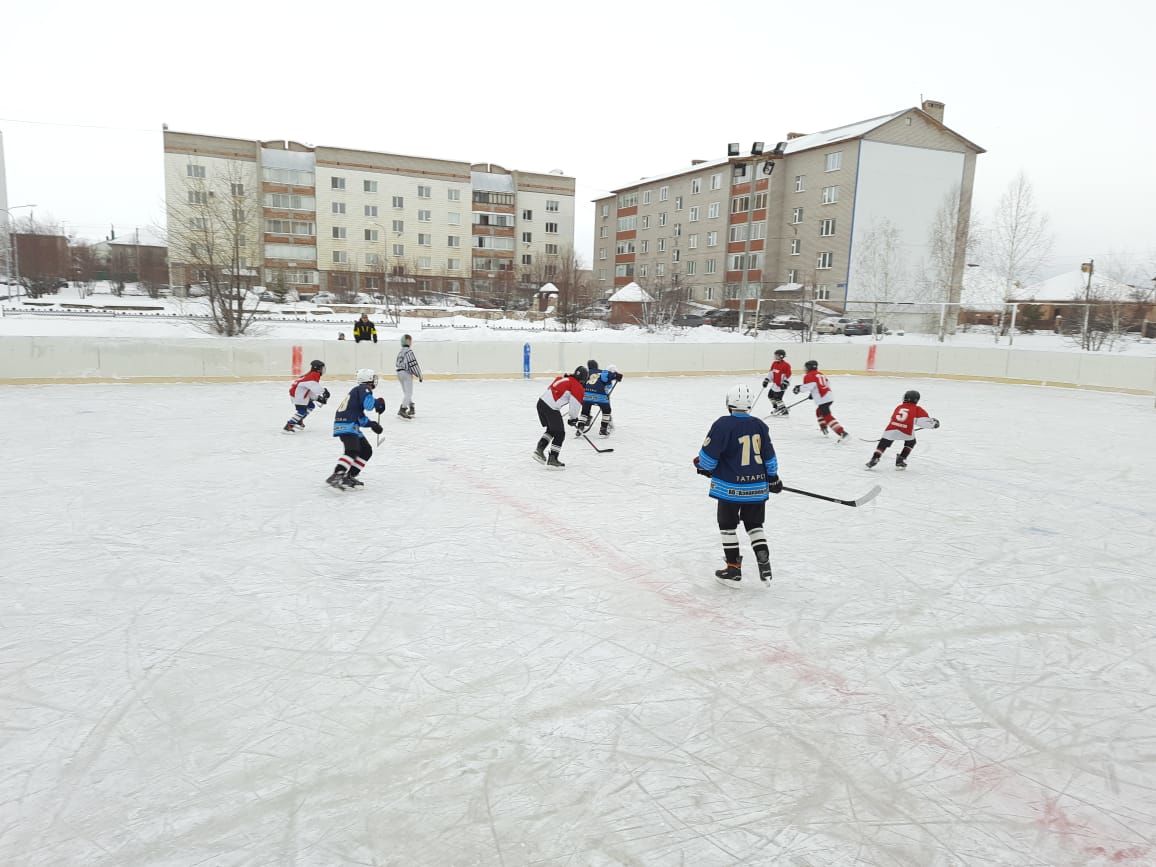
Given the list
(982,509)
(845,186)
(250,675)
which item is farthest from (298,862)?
(845,186)

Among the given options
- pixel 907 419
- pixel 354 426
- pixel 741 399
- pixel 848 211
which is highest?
pixel 848 211

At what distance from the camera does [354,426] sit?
6754 millimetres

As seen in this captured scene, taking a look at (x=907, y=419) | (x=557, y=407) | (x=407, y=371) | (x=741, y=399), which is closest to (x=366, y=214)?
(x=407, y=371)

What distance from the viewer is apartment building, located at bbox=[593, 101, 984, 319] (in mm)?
38375

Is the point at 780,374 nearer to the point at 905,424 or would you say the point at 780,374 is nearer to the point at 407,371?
the point at 905,424

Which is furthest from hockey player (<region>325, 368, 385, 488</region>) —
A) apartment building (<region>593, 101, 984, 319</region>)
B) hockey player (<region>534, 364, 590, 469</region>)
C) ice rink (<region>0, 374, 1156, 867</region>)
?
apartment building (<region>593, 101, 984, 319</region>)

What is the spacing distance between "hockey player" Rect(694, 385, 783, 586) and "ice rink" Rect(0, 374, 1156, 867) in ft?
0.84

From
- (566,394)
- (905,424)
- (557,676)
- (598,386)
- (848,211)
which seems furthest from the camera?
(848,211)

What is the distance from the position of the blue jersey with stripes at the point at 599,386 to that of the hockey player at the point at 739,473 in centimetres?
470

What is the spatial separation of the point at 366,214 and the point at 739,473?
55.3m

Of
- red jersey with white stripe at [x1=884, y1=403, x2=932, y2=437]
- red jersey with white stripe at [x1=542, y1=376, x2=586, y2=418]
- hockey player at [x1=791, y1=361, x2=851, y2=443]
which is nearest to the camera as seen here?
red jersey with white stripe at [x1=542, y1=376, x2=586, y2=418]

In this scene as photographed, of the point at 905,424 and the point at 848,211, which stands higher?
the point at 848,211

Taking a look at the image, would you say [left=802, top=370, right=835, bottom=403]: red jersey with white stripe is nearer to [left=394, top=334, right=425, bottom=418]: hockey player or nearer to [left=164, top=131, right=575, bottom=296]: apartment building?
[left=394, top=334, right=425, bottom=418]: hockey player

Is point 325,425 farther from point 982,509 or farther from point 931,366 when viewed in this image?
point 931,366
